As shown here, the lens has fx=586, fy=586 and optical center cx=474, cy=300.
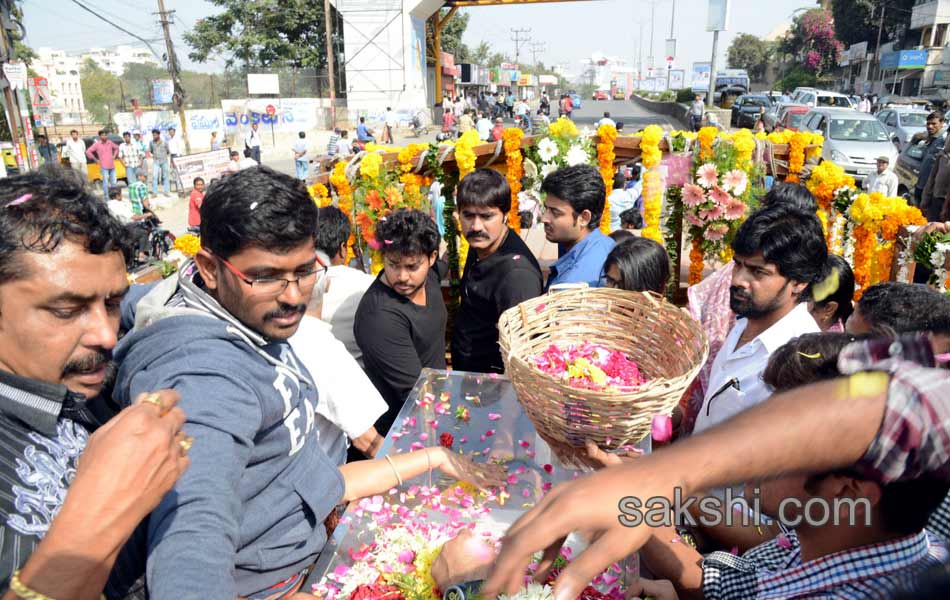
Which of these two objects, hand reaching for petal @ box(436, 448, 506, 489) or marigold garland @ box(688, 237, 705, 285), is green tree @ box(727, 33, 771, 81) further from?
hand reaching for petal @ box(436, 448, 506, 489)

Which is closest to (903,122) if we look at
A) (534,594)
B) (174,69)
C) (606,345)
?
(606,345)

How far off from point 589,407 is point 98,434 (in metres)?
1.17

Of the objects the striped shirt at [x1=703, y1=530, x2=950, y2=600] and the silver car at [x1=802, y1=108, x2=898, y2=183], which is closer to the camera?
the striped shirt at [x1=703, y1=530, x2=950, y2=600]

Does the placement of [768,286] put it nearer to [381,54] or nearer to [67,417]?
[67,417]

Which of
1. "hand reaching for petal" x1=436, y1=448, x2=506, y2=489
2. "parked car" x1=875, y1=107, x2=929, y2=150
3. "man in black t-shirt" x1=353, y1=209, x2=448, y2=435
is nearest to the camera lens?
"hand reaching for petal" x1=436, y1=448, x2=506, y2=489

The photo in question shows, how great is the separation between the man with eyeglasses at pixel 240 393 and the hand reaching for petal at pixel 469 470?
18.6 inches

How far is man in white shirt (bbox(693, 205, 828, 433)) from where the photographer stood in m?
2.43

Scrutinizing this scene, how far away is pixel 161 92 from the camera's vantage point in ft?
87.9

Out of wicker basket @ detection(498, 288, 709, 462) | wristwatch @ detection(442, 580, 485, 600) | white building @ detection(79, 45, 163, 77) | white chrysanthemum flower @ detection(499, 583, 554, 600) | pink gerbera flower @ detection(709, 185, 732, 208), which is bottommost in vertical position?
wristwatch @ detection(442, 580, 485, 600)

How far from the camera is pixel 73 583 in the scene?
0.97 meters

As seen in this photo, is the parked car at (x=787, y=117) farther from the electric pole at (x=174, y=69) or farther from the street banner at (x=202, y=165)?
the electric pole at (x=174, y=69)

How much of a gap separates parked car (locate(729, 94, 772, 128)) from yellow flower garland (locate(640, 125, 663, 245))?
67.4ft

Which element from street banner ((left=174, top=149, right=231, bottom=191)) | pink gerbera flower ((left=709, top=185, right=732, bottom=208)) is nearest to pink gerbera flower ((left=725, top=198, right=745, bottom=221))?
pink gerbera flower ((left=709, top=185, right=732, bottom=208))

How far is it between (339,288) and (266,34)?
122ft
